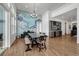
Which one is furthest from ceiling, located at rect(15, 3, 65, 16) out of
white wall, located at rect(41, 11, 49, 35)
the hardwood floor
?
the hardwood floor

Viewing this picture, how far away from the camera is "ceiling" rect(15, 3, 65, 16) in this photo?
9.46 feet

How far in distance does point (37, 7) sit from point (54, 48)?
1.17 m

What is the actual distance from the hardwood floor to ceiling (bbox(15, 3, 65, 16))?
0.82 meters

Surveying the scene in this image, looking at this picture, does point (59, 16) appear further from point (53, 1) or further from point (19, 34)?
point (19, 34)

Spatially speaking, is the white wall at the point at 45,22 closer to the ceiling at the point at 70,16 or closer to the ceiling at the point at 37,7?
the ceiling at the point at 37,7

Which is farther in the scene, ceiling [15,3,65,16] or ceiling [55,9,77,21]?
ceiling [55,9,77,21]

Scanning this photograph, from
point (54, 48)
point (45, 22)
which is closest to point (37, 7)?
point (45, 22)

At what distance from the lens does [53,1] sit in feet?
9.09

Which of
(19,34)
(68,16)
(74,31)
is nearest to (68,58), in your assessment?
(74,31)

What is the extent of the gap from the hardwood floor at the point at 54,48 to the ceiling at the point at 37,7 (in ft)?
2.70

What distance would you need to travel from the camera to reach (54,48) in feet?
10.2

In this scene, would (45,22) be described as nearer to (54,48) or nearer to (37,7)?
(37,7)

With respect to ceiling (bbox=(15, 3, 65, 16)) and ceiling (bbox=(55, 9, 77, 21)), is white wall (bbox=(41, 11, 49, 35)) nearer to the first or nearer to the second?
ceiling (bbox=(15, 3, 65, 16))

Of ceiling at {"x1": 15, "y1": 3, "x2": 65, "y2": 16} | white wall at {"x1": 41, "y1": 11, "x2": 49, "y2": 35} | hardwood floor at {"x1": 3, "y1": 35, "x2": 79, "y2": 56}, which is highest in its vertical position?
ceiling at {"x1": 15, "y1": 3, "x2": 65, "y2": 16}
